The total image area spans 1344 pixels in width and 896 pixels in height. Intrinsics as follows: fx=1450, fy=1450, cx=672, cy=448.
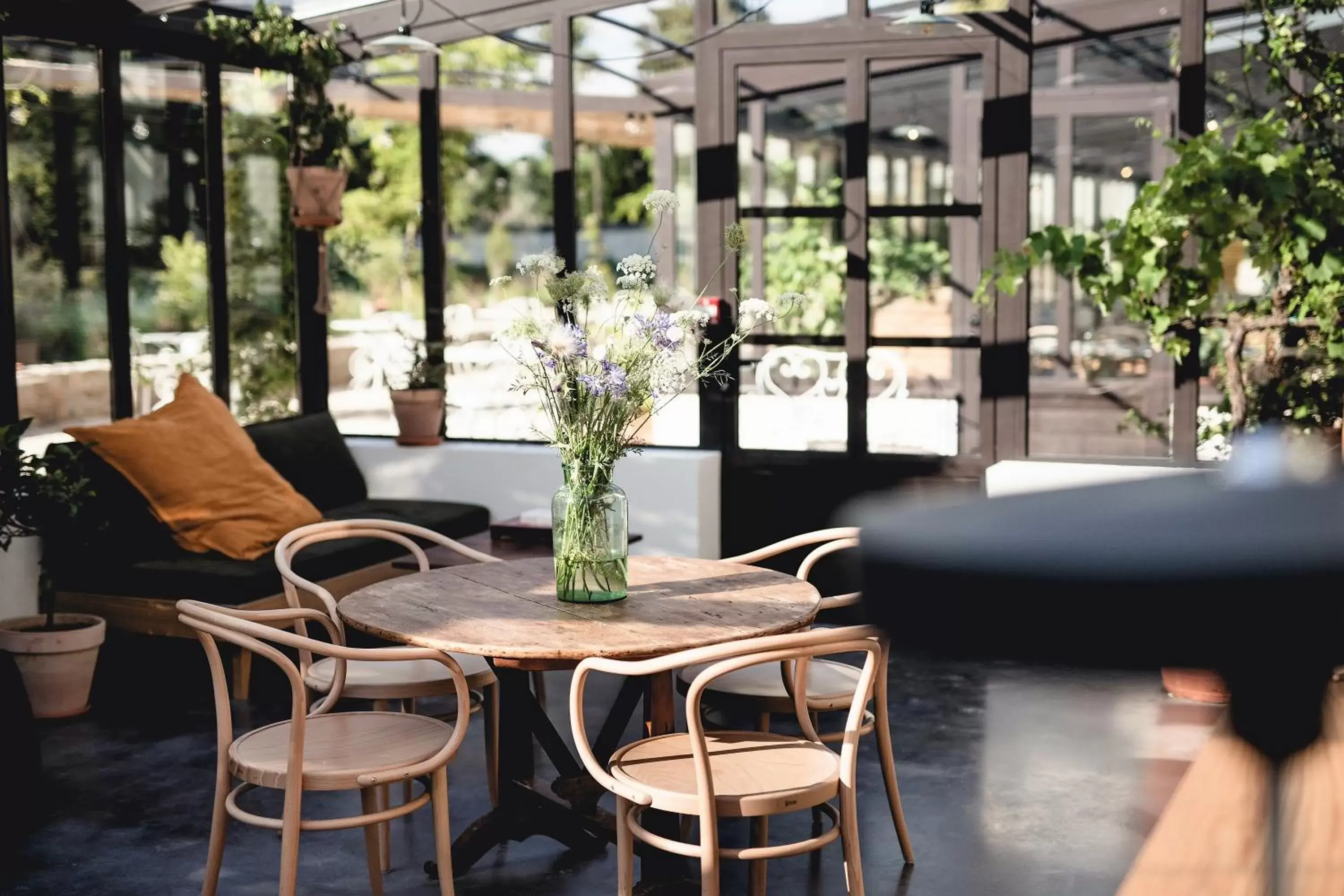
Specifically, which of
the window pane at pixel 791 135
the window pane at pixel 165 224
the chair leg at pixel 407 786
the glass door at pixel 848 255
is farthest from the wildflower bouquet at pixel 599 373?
the window pane at pixel 165 224

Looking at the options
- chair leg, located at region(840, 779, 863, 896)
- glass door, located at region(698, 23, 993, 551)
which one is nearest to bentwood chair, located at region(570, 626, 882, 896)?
chair leg, located at region(840, 779, 863, 896)

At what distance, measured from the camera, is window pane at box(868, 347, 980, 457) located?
623cm

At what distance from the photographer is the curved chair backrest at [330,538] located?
365 centimetres

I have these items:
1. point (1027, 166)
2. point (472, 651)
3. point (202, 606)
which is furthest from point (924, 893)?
point (1027, 166)

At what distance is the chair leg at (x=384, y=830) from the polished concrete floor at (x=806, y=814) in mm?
40

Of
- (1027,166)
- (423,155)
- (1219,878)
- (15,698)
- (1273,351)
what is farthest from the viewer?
(423,155)

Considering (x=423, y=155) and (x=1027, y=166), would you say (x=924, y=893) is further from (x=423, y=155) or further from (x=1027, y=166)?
(x=423, y=155)

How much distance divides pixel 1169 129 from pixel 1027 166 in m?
1.22

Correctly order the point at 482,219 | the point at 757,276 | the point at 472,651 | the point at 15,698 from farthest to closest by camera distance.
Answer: the point at 482,219
the point at 757,276
the point at 15,698
the point at 472,651

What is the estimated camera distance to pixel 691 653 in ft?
9.23

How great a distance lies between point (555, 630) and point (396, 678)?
0.68m

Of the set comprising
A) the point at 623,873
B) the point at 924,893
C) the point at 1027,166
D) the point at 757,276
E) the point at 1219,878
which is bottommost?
the point at 924,893

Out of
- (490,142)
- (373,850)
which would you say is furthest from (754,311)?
(490,142)

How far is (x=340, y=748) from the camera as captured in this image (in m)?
3.16
